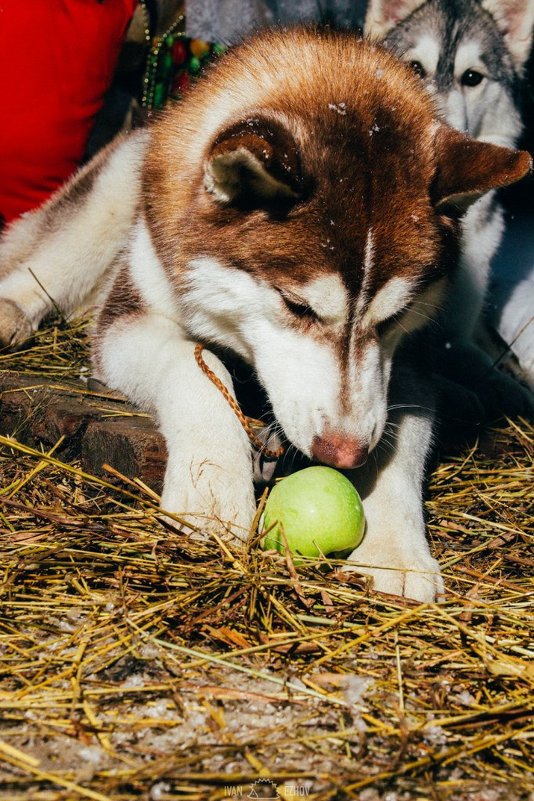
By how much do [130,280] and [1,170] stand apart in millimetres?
1518

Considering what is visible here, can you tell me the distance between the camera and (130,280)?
10.9ft

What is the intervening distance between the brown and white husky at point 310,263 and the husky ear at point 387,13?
5.92 ft

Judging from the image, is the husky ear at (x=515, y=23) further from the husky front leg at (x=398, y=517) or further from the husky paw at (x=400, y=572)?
the husky paw at (x=400, y=572)

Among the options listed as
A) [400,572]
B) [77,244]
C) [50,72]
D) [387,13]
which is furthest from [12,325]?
[387,13]

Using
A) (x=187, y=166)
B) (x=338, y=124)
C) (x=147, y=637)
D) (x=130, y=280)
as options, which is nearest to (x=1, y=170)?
(x=130, y=280)

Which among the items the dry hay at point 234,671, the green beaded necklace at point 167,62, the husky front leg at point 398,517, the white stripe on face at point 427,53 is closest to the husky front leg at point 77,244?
the green beaded necklace at point 167,62

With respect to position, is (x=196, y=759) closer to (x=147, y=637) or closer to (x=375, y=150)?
(x=147, y=637)

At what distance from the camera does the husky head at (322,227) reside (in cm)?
230

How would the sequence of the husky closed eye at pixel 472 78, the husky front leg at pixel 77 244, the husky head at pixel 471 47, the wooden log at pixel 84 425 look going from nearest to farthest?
the wooden log at pixel 84 425 < the husky front leg at pixel 77 244 < the husky head at pixel 471 47 < the husky closed eye at pixel 472 78

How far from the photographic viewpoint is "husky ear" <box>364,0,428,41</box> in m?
4.57

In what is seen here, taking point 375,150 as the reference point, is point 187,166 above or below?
below

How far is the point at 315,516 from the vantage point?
7.20 ft

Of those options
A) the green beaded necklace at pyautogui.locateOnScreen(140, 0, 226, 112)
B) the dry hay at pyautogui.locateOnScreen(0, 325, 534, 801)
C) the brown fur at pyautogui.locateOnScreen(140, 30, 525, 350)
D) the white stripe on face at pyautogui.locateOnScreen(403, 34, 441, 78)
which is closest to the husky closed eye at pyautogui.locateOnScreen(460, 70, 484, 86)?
the white stripe on face at pyautogui.locateOnScreen(403, 34, 441, 78)

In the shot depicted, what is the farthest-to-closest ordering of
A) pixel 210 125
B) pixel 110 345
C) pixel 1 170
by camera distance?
pixel 1 170 < pixel 110 345 < pixel 210 125
